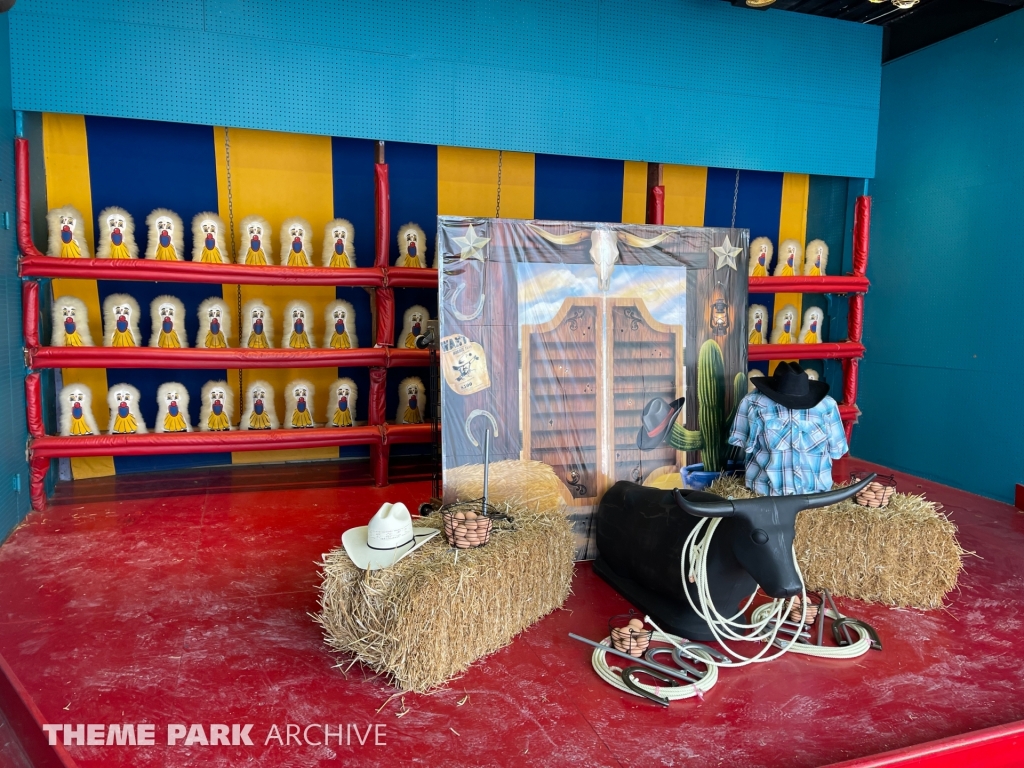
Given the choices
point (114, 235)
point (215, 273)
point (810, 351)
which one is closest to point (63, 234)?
point (114, 235)

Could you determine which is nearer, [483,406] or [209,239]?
[483,406]

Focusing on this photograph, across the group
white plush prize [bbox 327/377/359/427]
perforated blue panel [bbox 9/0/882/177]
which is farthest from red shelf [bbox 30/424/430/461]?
perforated blue panel [bbox 9/0/882/177]

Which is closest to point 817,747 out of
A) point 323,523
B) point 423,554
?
point 423,554

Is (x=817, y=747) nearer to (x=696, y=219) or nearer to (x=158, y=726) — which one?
(x=158, y=726)

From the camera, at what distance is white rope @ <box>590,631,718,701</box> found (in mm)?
2611

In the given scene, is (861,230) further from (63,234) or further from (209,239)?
(63,234)

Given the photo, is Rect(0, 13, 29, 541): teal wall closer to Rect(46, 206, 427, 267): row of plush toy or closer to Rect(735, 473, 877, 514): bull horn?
Rect(46, 206, 427, 267): row of plush toy

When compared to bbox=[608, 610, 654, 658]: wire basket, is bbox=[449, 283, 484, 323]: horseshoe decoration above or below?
above

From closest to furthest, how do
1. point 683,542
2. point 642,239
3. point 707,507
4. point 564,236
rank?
point 707,507 < point 683,542 < point 564,236 < point 642,239

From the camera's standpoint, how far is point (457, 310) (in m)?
3.57

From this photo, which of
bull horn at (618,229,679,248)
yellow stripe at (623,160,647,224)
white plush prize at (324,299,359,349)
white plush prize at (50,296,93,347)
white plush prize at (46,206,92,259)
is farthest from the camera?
yellow stripe at (623,160,647,224)

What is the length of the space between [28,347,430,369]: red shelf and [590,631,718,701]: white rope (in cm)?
289

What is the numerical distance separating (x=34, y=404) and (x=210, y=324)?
122 centimetres

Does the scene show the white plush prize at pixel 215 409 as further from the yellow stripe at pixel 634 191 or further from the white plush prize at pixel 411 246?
the yellow stripe at pixel 634 191
